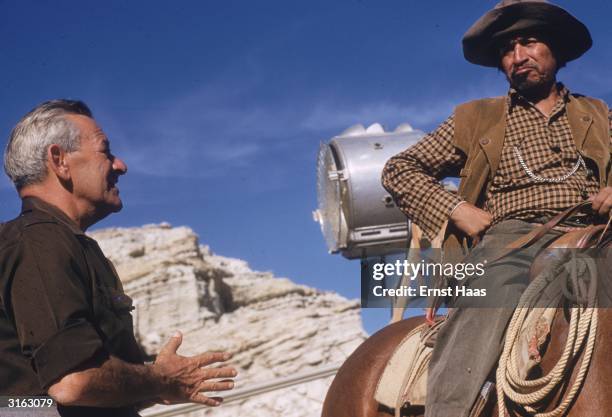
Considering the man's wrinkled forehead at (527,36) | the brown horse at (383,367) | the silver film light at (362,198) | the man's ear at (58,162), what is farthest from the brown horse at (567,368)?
the silver film light at (362,198)

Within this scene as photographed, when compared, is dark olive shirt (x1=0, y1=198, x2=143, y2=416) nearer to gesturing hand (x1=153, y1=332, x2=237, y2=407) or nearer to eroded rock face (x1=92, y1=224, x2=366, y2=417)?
gesturing hand (x1=153, y1=332, x2=237, y2=407)

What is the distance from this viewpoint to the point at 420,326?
13.8 ft

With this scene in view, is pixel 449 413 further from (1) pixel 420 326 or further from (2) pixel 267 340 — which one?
(2) pixel 267 340

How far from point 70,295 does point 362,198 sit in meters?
5.19

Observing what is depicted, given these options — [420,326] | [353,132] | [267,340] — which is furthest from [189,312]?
[420,326]

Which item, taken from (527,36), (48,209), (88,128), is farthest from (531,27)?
(48,209)

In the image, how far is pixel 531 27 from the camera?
4059 millimetres

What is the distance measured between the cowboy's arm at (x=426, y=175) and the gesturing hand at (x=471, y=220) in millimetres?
113

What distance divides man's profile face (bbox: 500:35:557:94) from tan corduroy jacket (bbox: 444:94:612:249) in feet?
0.45

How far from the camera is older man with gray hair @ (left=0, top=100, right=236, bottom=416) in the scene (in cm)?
223

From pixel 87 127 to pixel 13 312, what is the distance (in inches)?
30.8

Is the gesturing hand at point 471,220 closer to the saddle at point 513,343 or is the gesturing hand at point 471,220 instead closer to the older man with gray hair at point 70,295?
the saddle at point 513,343

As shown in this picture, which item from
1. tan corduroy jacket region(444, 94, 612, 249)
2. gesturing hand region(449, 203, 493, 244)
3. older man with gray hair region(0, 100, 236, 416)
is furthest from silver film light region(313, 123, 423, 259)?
older man with gray hair region(0, 100, 236, 416)

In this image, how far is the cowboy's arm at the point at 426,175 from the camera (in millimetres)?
3994
